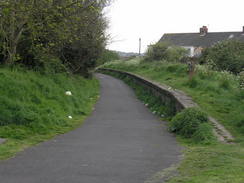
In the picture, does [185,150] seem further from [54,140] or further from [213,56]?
[213,56]

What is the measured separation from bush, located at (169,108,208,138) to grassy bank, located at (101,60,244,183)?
406 millimetres

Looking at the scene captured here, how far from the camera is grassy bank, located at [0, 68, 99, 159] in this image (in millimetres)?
8617

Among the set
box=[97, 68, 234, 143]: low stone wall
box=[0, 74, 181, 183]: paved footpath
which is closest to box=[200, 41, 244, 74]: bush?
box=[97, 68, 234, 143]: low stone wall

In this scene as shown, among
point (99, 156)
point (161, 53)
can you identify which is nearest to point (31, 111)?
point (99, 156)

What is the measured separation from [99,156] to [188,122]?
144 inches

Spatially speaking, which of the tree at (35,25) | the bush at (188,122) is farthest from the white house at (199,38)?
the bush at (188,122)

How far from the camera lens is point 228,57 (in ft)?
96.4

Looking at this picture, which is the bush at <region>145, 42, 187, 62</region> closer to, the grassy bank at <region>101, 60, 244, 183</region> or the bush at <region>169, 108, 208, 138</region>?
the grassy bank at <region>101, 60, 244, 183</region>

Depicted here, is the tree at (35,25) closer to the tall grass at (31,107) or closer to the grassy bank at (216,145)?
the tall grass at (31,107)

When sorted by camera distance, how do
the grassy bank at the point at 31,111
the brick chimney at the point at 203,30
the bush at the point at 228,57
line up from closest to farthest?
the grassy bank at the point at 31,111 → the bush at the point at 228,57 → the brick chimney at the point at 203,30

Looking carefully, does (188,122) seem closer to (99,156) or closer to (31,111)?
(99,156)

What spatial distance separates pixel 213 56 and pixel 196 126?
2298 cm

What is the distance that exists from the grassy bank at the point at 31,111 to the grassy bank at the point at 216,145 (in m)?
3.30

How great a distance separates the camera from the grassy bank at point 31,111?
28.3ft
